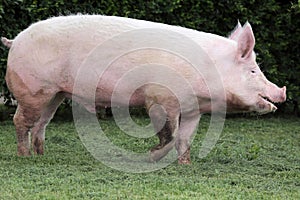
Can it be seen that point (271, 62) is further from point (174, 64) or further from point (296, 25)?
point (174, 64)

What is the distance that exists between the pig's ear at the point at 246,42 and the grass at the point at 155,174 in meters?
1.00

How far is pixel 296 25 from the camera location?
10.5 metres

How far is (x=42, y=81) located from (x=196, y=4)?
3909 millimetres

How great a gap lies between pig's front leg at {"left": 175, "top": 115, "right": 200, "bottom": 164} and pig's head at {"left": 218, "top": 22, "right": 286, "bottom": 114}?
0.38 m

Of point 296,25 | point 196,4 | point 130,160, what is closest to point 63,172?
point 130,160

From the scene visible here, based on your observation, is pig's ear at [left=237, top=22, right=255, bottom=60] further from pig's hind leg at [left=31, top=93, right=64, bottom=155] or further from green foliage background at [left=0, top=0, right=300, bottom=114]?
green foliage background at [left=0, top=0, right=300, bottom=114]

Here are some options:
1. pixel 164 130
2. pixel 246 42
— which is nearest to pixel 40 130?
pixel 164 130

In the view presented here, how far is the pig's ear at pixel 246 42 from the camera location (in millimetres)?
6527

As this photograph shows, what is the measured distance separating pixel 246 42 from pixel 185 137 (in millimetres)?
1010

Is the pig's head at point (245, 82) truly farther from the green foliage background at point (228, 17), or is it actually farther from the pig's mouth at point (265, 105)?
the green foliage background at point (228, 17)

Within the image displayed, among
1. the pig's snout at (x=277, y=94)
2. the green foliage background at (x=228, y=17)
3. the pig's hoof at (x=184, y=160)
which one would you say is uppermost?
the pig's snout at (x=277, y=94)

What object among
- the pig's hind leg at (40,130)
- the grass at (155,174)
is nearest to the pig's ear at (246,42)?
the grass at (155,174)

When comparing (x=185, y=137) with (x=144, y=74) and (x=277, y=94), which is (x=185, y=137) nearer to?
(x=144, y=74)

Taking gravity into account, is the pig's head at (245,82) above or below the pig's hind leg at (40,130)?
above
